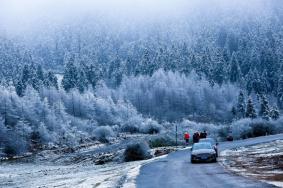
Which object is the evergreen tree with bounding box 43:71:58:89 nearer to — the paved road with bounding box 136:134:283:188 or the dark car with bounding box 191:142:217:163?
the dark car with bounding box 191:142:217:163

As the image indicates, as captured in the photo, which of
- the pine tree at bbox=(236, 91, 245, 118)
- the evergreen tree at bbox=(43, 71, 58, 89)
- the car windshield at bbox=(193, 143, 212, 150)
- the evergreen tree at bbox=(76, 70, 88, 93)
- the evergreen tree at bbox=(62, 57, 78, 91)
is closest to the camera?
the car windshield at bbox=(193, 143, 212, 150)

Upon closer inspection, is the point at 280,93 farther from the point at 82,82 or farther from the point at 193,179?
the point at 193,179

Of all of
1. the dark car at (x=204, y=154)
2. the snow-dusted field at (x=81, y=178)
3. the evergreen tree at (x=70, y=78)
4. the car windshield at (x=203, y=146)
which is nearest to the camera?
the snow-dusted field at (x=81, y=178)

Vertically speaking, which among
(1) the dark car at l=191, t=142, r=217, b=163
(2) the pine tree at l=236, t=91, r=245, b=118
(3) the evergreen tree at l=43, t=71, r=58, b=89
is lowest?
(1) the dark car at l=191, t=142, r=217, b=163

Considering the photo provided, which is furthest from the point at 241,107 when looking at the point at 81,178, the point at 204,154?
the point at 81,178

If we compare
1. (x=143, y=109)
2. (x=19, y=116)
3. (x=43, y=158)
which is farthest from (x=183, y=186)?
(x=143, y=109)

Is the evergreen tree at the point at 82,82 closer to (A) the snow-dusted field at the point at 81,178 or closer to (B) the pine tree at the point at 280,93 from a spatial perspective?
(B) the pine tree at the point at 280,93

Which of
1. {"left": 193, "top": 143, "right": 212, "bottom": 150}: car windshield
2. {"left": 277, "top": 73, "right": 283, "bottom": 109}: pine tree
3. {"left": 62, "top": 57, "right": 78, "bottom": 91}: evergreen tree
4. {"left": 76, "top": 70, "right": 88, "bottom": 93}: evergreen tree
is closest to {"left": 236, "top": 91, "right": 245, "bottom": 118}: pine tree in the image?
{"left": 277, "top": 73, "right": 283, "bottom": 109}: pine tree

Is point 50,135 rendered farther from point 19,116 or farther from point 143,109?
point 143,109

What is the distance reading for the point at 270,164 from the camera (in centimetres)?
3222

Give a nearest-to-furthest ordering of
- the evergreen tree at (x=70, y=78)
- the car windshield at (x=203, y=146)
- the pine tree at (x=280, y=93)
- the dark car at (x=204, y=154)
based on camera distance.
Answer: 1. the dark car at (x=204, y=154)
2. the car windshield at (x=203, y=146)
3. the evergreen tree at (x=70, y=78)
4. the pine tree at (x=280, y=93)

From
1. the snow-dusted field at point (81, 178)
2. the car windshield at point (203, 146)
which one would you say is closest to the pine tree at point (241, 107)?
the snow-dusted field at point (81, 178)

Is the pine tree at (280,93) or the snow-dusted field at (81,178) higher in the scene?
the pine tree at (280,93)

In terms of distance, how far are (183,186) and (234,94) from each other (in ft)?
546
